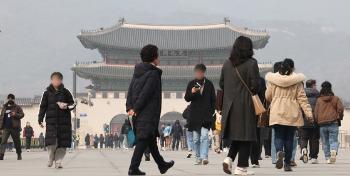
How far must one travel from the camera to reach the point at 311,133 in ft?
48.5

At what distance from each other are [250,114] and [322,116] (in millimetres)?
5435

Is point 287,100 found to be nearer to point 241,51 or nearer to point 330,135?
point 241,51

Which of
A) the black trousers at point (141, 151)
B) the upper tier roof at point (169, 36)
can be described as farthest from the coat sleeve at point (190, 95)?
the upper tier roof at point (169, 36)

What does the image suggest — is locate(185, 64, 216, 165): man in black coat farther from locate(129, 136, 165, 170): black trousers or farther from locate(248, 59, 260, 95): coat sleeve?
locate(248, 59, 260, 95): coat sleeve

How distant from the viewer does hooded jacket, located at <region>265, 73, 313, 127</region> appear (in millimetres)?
10781

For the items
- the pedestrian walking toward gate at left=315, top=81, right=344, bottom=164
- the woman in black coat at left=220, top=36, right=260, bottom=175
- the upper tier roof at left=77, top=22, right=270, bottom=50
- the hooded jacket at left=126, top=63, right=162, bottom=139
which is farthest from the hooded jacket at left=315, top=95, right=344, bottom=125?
the upper tier roof at left=77, top=22, right=270, bottom=50

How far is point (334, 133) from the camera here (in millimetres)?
14383

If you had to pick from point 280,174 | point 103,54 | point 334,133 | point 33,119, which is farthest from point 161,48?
point 280,174

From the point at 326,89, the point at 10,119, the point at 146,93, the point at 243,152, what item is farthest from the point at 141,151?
the point at 10,119

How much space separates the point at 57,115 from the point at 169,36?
51.4m

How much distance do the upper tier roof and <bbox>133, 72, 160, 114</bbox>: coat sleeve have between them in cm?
5227

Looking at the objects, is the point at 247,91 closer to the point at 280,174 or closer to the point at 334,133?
the point at 280,174

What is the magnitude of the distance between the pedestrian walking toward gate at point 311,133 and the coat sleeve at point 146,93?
5611mm

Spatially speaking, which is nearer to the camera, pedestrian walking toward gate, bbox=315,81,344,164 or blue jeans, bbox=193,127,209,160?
blue jeans, bbox=193,127,209,160
